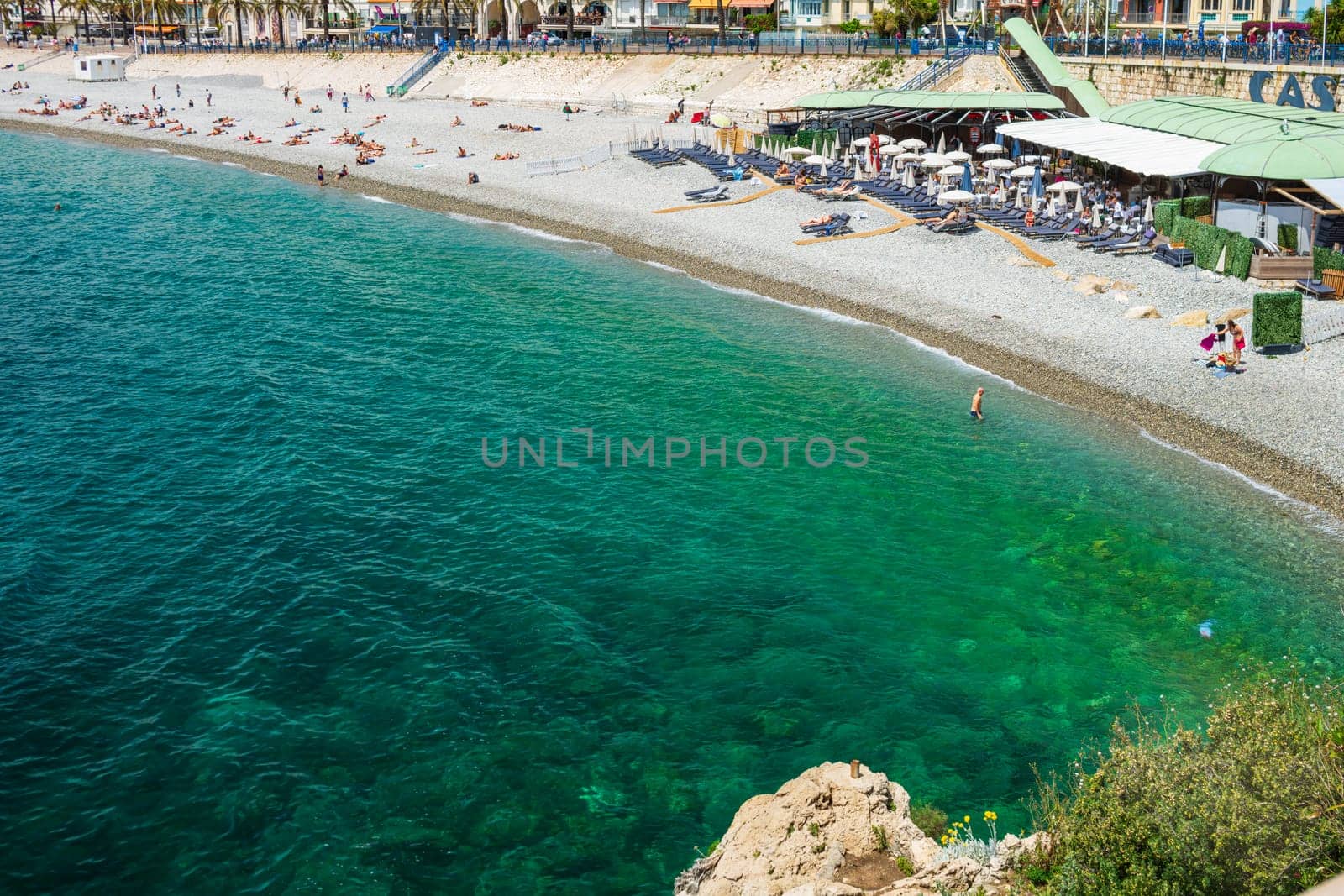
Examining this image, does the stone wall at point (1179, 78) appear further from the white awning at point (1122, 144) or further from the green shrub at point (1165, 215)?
the green shrub at point (1165, 215)

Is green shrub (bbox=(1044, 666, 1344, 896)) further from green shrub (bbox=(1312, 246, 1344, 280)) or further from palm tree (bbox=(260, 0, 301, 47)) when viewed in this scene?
palm tree (bbox=(260, 0, 301, 47))

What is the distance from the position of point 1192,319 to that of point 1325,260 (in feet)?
15.5

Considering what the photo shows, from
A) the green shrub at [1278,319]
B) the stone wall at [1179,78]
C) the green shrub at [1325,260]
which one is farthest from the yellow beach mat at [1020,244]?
the stone wall at [1179,78]

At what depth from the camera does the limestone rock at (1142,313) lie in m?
36.5

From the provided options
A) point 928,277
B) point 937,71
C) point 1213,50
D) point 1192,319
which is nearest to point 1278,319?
point 1192,319

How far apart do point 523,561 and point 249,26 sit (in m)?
142

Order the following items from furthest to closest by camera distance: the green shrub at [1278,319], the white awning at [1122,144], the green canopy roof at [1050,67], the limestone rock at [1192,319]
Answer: the green canopy roof at [1050,67] < the white awning at [1122,144] < the limestone rock at [1192,319] < the green shrub at [1278,319]

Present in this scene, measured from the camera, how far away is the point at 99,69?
404 feet

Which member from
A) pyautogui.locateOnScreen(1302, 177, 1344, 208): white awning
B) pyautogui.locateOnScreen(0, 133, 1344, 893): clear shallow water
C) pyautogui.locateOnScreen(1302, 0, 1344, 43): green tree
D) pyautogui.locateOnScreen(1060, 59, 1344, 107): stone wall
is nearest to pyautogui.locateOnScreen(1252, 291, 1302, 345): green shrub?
pyautogui.locateOnScreen(0, 133, 1344, 893): clear shallow water

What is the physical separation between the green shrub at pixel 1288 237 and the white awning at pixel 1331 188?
136 cm

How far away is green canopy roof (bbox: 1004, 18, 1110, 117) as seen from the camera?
59562 mm

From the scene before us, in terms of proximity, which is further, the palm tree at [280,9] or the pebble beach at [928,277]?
the palm tree at [280,9]

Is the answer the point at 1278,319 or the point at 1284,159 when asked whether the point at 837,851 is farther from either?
the point at 1284,159

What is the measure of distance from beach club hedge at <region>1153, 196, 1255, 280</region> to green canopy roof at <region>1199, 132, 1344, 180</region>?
2.18 m
